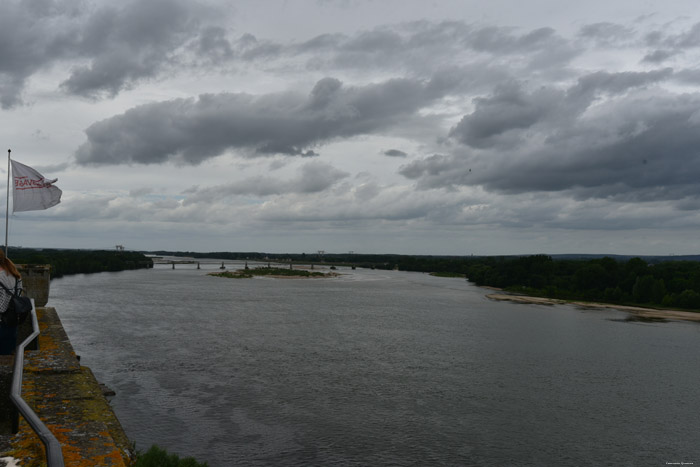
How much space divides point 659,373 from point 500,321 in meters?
23.0

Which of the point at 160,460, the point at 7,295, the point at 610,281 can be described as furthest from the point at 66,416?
the point at 610,281

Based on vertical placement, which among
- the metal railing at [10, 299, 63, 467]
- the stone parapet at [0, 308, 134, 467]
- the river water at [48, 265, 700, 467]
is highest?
the metal railing at [10, 299, 63, 467]

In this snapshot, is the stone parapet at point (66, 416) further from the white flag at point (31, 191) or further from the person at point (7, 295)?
the white flag at point (31, 191)

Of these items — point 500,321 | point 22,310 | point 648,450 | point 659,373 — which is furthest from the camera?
point 500,321

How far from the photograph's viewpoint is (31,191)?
1644cm

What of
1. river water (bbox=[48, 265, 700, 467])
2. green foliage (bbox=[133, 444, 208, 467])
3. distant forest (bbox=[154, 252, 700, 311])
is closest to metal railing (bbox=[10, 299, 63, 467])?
green foliage (bbox=[133, 444, 208, 467])

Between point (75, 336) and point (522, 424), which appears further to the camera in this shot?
point (75, 336)

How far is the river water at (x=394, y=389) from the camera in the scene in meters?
19.3

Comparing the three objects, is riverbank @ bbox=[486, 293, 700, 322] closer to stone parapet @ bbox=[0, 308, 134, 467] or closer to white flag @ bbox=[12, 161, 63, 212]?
white flag @ bbox=[12, 161, 63, 212]

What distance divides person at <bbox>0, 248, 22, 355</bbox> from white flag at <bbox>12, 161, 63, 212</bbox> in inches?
351

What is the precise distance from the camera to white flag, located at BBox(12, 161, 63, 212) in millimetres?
16125

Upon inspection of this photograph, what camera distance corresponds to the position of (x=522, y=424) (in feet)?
72.9

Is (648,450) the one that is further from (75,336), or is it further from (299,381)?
(75,336)

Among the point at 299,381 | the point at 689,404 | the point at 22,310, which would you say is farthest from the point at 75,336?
the point at 689,404
